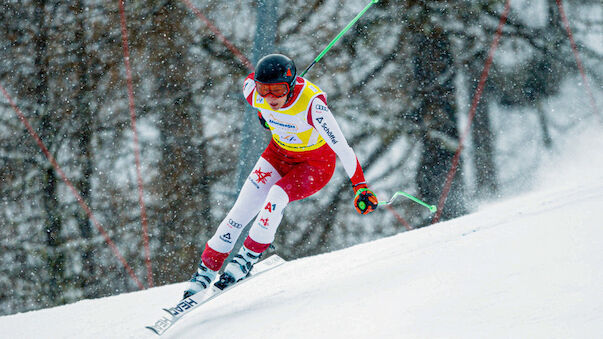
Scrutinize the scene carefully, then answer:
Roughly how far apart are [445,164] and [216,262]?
895cm

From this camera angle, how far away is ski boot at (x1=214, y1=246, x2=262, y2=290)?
11.7 ft

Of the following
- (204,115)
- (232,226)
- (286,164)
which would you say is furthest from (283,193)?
(204,115)

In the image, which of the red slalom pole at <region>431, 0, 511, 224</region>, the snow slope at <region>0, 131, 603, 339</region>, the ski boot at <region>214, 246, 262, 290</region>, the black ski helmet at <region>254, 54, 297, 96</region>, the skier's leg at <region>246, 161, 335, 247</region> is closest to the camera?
the snow slope at <region>0, 131, 603, 339</region>

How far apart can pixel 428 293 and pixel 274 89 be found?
1.43 meters

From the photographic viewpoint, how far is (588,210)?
340cm

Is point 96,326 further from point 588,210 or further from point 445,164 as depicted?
point 445,164

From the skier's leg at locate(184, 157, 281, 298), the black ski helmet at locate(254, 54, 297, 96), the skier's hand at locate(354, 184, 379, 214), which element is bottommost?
the skier's leg at locate(184, 157, 281, 298)

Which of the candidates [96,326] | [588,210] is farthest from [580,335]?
[96,326]

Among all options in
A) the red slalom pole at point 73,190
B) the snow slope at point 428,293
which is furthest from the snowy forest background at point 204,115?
the snow slope at point 428,293

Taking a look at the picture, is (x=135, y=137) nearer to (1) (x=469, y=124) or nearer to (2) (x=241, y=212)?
(1) (x=469, y=124)

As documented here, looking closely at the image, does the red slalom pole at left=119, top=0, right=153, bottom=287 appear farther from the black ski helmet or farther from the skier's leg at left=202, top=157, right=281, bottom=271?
the black ski helmet

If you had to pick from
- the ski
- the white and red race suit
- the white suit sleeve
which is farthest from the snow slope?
the white suit sleeve

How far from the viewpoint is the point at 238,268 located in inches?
141

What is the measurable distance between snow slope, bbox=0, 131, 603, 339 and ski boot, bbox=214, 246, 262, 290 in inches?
7.3
